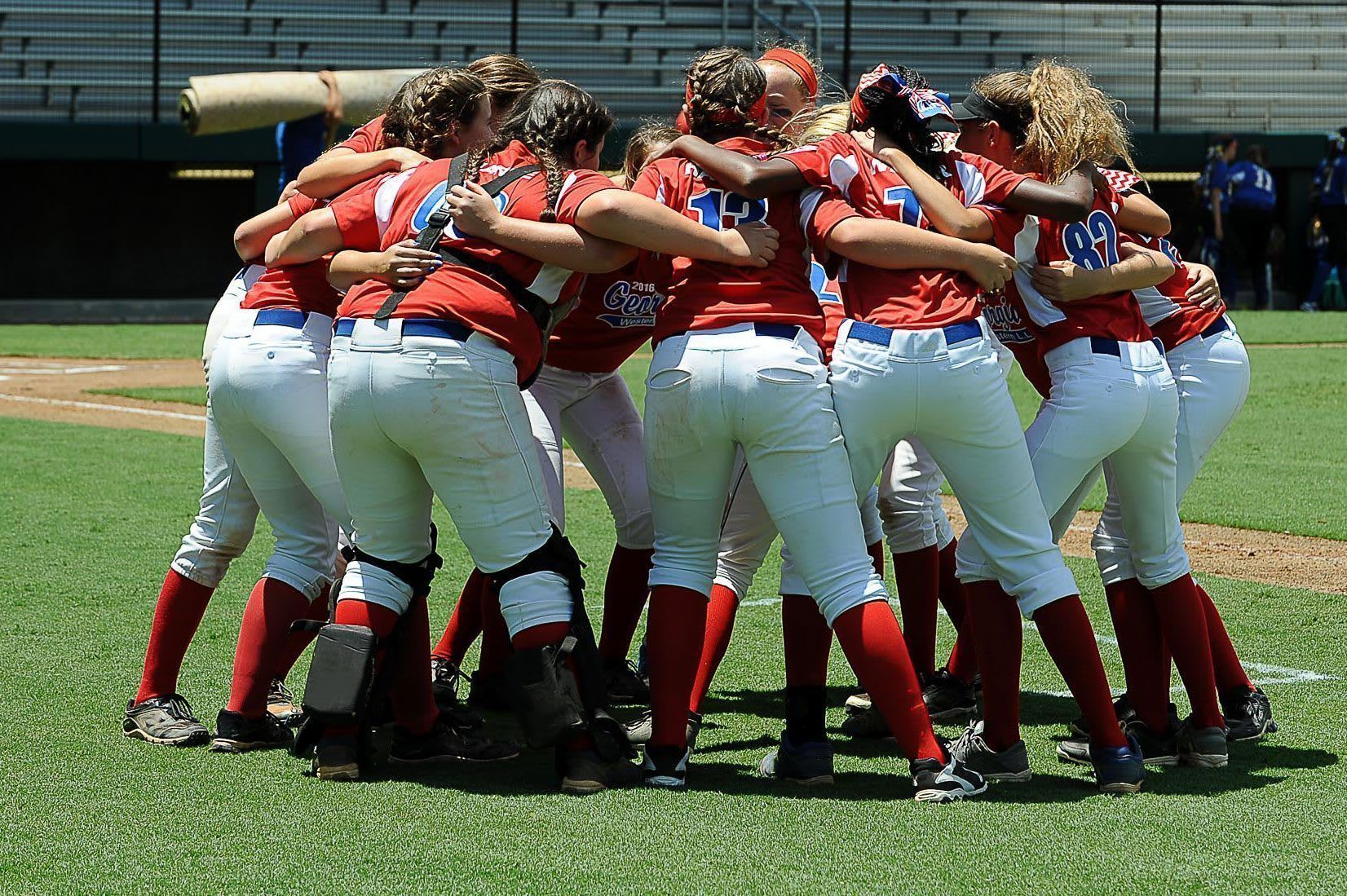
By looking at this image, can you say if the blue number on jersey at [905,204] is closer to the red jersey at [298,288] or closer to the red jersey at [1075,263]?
the red jersey at [1075,263]

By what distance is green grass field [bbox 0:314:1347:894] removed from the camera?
3.12 metres

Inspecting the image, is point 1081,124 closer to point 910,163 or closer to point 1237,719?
point 910,163

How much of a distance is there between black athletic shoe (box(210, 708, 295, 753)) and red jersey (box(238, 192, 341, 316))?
42.1 inches

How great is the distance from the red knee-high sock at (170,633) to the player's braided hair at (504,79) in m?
1.53

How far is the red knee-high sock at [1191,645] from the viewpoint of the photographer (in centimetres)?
402

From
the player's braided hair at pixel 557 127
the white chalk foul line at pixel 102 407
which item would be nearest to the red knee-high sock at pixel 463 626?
the player's braided hair at pixel 557 127

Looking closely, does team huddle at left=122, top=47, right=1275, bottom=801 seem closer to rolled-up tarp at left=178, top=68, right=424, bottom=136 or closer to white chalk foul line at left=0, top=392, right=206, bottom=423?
rolled-up tarp at left=178, top=68, right=424, bottom=136

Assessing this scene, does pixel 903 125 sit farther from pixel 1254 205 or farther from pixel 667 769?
pixel 1254 205

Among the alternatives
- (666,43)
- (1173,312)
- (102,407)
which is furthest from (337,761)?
(666,43)

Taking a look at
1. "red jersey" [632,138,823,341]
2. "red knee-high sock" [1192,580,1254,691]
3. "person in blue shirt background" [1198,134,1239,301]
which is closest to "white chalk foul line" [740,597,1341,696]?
"red knee-high sock" [1192,580,1254,691]

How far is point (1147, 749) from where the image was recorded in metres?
4.07

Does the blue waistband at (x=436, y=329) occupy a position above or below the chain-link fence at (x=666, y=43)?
below

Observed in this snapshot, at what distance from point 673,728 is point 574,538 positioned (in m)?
3.57

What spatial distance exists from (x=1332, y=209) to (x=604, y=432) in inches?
623
